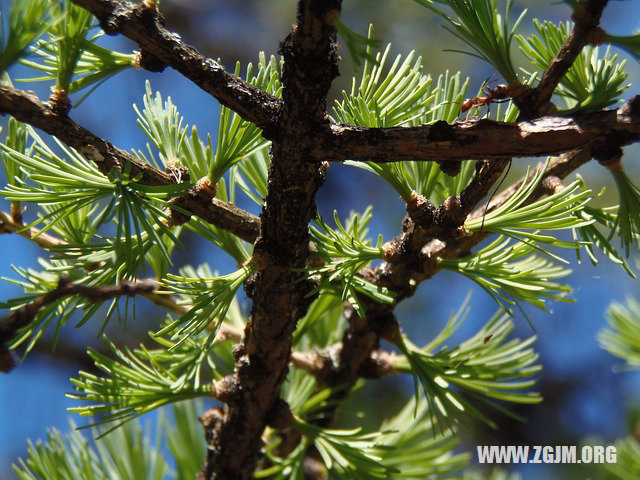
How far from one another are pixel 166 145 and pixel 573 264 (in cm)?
114

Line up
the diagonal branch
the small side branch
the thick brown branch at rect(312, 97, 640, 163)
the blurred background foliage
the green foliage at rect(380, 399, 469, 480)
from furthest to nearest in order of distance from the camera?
the blurred background foliage, the green foliage at rect(380, 399, 469, 480), the diagonal branch, the thick brown branch at rect(312, 97, 640, 163), the small side branch

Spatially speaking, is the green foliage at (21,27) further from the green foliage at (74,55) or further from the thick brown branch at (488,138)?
the thick brown branch at (488,138)

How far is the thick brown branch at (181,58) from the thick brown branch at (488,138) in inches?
1.3

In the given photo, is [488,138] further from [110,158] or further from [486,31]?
[110,158]

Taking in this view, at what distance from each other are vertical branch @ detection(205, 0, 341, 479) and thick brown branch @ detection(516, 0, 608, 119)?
12cm

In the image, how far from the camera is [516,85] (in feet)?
1.16

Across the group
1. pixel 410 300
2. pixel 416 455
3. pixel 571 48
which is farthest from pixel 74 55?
pixel 410 300

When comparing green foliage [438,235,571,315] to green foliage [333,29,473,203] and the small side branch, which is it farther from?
the small side branch

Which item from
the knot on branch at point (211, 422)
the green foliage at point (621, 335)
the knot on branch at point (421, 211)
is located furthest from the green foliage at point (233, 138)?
the green foliage at point (621, 335)

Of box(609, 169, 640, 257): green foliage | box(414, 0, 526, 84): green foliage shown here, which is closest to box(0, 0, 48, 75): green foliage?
box(414, 0, 526, 84): green foliage

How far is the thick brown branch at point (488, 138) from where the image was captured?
12.4 inches

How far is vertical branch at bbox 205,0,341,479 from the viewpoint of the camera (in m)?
0.30

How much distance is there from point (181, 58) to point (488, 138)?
0.16 metres

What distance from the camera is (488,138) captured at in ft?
1.05
